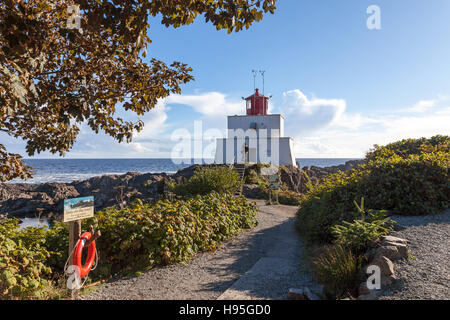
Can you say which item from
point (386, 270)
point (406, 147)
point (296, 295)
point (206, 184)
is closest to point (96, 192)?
point (206, 184)

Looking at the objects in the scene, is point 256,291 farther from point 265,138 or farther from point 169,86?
point 265,138

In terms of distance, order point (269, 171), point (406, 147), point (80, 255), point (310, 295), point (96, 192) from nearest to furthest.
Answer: point (310, 295), point (80, 255), point (406, 147), point (269, 171), point (96, 192)

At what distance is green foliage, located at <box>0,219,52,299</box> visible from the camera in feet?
12.2

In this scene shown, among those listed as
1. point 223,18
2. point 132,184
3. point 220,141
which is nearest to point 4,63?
point 223,18

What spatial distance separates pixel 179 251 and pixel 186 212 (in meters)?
0.97

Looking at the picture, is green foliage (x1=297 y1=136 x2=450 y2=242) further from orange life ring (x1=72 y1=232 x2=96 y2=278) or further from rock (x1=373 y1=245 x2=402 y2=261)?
orange life ring (x1=72 y1=232 x2=96 y2=278)

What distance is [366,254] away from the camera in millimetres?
4539

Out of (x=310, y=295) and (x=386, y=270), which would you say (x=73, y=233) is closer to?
(x=310, y=295)

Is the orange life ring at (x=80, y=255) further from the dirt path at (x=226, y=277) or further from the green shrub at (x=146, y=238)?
the green shrub at (x=146, y=238)

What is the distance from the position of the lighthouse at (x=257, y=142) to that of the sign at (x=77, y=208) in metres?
23.2

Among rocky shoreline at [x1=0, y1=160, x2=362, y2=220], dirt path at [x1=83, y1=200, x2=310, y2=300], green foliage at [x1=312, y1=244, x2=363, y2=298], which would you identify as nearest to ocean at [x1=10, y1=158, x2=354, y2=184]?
rocky shoreline at [x1=0, y1=160, x2=362, y2=220]

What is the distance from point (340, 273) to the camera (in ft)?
13.6

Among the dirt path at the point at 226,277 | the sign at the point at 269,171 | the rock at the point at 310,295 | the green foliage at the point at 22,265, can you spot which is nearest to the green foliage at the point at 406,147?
the dirt path at the point at 226,277

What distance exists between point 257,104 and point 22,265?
26.8 metres
